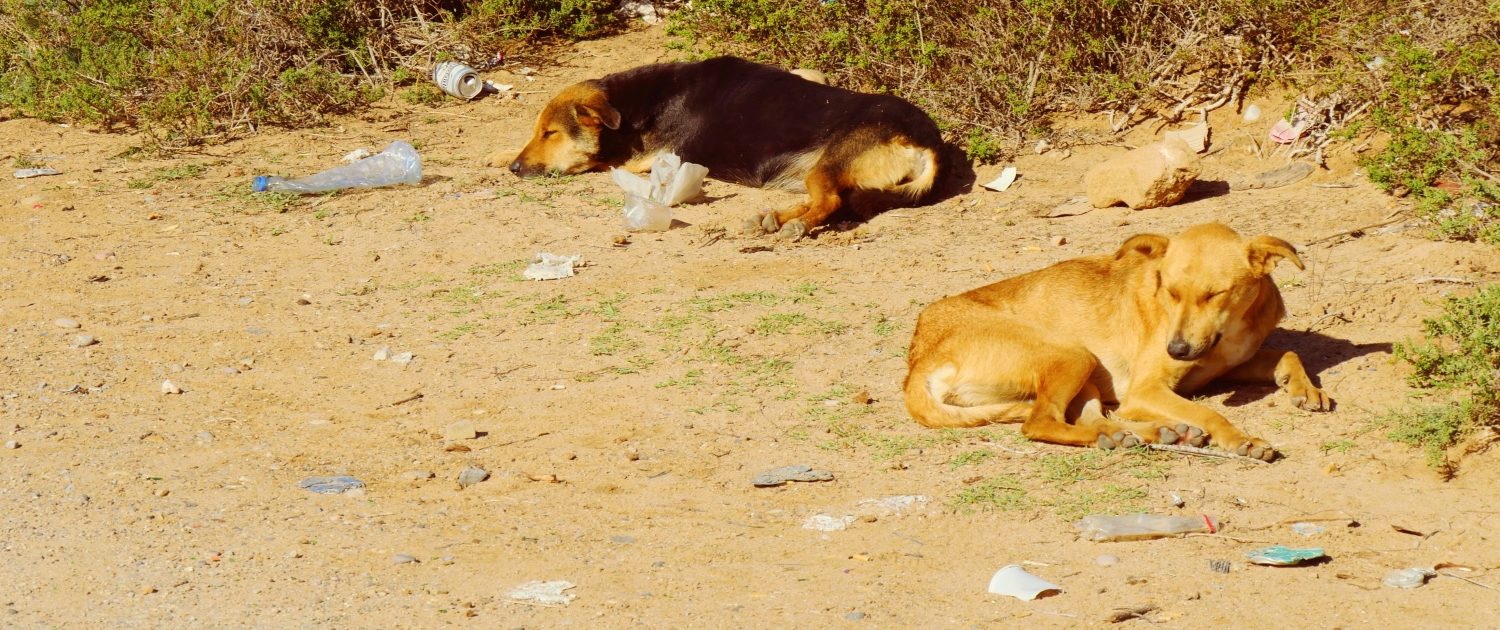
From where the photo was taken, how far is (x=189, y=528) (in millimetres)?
4996

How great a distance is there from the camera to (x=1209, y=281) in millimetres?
5574

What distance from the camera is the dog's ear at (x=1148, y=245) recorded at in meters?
5.86

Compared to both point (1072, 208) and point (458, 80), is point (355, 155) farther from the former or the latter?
point (1072, 208)

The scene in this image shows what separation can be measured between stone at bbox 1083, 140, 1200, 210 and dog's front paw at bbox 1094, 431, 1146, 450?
3.25 metres

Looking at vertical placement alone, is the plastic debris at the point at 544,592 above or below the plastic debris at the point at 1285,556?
below

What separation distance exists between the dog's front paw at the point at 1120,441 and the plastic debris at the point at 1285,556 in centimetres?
101

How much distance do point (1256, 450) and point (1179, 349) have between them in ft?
1.57

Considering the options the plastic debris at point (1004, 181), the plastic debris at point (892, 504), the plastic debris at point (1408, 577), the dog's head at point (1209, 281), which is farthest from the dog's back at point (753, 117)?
the plastic debris at point (1408, 577)

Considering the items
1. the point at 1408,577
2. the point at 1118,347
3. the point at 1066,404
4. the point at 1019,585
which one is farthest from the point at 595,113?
the point at 1408,577

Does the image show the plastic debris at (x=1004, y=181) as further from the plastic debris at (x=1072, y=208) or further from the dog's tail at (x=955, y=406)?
the dog's tail at (x=955, y=406)

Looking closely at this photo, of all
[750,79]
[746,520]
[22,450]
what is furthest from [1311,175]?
[22,450]

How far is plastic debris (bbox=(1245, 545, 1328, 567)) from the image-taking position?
452cm

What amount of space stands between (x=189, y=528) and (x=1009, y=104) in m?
6.88

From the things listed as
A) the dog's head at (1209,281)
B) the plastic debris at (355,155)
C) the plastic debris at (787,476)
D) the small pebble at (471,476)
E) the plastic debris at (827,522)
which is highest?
the dog's head at (1209,281)
